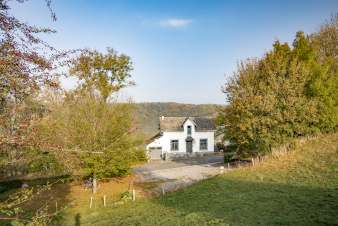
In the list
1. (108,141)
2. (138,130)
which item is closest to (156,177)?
(138,130)

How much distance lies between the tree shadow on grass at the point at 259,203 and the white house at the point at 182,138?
27.2 metres

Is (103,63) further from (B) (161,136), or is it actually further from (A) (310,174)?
(A) (310,174)

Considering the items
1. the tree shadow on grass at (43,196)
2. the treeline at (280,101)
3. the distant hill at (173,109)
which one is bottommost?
the tree shadow on grass at (43,196)

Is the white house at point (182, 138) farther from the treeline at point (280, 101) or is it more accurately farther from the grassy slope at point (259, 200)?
the grassy slope at point (259, 200)

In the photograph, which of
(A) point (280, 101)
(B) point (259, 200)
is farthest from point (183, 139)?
(B) point (259, 200)

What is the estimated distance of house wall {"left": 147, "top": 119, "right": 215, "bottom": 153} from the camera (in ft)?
150

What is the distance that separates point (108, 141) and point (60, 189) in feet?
20.4

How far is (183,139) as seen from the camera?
46500 millimetres

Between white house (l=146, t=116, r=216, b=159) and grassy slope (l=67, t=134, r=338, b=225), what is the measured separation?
2515 cm

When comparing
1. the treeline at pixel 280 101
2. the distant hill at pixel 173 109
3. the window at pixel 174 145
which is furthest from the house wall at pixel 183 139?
the distant hill at pixel 173 109

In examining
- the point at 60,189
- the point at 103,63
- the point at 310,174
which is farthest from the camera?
the point at 103,63

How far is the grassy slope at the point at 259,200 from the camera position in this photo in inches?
435

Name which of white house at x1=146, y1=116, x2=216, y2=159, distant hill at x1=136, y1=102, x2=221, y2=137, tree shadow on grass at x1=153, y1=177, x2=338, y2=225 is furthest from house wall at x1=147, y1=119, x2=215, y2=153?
distant hill at x1=136, y1=102, x2=221, y2=137

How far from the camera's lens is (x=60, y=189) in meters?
24.8
